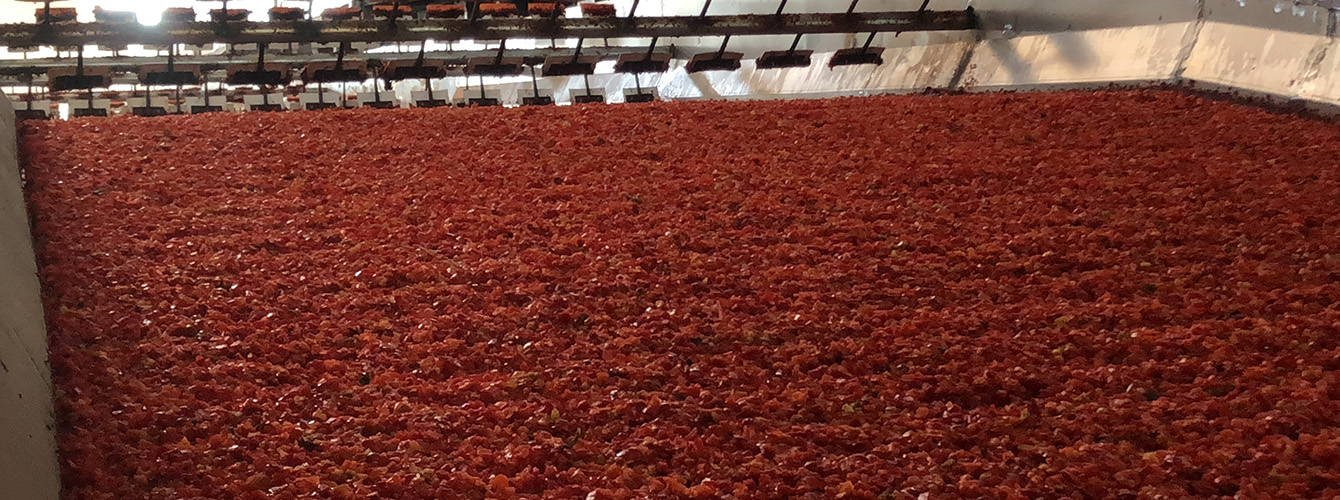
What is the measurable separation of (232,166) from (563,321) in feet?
7.16

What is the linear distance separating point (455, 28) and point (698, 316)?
4.74 metres

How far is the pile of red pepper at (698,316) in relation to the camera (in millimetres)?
1751

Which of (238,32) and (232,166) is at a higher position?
(238,32)

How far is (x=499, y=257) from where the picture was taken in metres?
2.86

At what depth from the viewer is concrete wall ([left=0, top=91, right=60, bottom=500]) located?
5.04 ft

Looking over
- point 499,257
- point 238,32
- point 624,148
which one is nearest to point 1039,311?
point 499,257

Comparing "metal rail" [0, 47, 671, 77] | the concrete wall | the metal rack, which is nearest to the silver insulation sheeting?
the metal rack

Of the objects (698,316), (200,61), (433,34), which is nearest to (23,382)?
(698,316)

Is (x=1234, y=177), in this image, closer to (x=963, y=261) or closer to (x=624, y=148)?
(x=963, y=261)

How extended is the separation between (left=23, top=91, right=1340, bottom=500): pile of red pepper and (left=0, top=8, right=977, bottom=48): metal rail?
6.32ft

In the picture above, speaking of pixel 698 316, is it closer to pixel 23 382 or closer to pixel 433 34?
pixel 23 382

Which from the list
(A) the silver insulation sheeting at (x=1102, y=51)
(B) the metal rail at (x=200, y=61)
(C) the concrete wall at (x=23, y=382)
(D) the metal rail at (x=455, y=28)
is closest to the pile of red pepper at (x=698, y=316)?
(C) the concrete wall at (x=23, y=382)

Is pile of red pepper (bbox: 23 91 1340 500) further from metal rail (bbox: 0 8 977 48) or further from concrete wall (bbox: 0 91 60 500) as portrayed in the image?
metal rail (bbox: 0 8 977 48)

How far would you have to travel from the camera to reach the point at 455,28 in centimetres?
654
